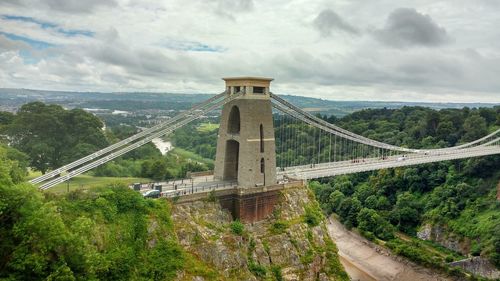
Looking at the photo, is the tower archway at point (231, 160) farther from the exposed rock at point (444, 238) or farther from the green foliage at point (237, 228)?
the exposed rock at point (444, 238)

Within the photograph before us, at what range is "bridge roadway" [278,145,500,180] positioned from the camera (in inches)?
1512

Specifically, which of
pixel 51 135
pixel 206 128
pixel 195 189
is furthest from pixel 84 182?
pixel 206 128

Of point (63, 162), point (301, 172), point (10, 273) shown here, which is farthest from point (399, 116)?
point (10, 273)

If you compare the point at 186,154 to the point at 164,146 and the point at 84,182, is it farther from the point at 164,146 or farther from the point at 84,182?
the point at 84,182

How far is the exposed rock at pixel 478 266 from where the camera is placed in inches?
1667

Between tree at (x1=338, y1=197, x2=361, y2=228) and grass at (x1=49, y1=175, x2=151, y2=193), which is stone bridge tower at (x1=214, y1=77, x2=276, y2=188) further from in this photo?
tree at (x1=338, y1=197, x2=361, y2=228)

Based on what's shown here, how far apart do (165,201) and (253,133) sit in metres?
8.21

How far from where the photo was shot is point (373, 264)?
45.3 metres

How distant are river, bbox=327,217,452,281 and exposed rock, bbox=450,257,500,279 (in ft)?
9.07

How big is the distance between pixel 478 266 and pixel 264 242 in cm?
2622

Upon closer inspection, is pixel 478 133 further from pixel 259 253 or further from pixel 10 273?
pixel 10 273

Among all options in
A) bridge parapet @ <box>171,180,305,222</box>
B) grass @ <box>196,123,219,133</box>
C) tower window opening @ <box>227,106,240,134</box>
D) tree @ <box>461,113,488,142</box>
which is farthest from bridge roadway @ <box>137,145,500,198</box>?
grass @ <box>196,123,219,133</box>

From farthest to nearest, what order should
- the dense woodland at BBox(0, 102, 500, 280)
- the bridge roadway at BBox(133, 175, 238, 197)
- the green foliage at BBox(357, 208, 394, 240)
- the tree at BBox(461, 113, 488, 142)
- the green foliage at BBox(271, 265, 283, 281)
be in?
the tree at BBox(461, 113, 488, 142)
the green foliage at BBox(357, 208, 394, 240)
the green foliage at BBox(271, 265, 283, 281)
the bridge roadway at BBox(133, 175, 238, 197)
the dense woodland at BBox(0, 102, 500, 280)

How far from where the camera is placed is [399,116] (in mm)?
88375
